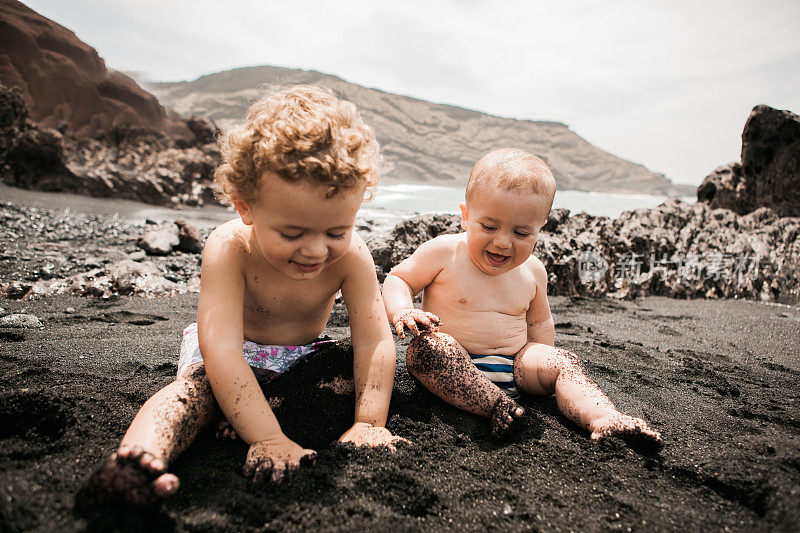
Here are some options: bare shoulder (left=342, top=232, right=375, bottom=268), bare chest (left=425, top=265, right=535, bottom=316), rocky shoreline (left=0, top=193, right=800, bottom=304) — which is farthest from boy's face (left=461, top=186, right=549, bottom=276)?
rocky shoreline (left=0, top=193, right=800, bottom=304)

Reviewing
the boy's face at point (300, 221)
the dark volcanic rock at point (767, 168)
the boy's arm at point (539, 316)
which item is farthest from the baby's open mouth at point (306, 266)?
the dark volcanic rock at point (767, 168)

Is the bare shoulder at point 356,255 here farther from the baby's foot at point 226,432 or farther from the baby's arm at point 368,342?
the baby's foot at point 226,432

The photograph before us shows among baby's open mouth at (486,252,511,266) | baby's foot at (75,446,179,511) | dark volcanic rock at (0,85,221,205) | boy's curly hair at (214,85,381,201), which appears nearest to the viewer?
baby's foot at (75,446,179,511)

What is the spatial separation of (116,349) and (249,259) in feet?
4.50

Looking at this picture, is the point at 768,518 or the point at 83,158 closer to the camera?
the point at 768,518

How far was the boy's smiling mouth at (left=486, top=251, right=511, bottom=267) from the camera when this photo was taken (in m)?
2.10

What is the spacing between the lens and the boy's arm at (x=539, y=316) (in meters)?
2.37

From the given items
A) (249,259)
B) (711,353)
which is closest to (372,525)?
(249,259)

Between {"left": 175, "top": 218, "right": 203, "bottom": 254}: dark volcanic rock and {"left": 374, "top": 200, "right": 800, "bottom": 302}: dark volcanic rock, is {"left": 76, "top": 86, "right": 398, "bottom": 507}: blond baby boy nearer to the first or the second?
{"left": 374, "top": 200, "right": 800, "bottom": 302}: dark volcanic rock

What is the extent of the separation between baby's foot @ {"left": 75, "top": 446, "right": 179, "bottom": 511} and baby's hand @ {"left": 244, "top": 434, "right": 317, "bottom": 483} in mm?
242

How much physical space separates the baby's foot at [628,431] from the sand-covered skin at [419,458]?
41 millimetres

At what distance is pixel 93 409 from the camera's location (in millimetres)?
1666

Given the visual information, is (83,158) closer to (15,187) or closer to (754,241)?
(15,187)

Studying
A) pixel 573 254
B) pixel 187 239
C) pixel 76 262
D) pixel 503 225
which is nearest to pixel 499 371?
pixel 503 225
